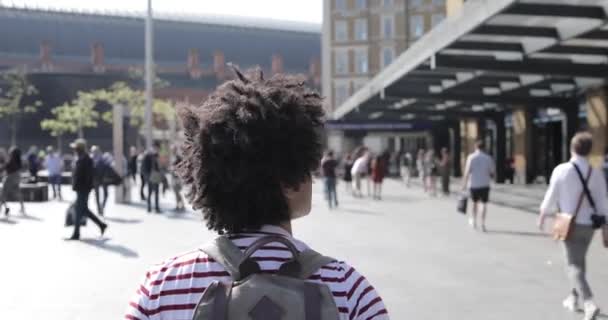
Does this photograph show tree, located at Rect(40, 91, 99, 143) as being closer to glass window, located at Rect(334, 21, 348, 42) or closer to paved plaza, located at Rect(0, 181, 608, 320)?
glass window, located at Rect(334, 21, 348, 42)

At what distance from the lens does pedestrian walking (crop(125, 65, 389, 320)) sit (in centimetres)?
173

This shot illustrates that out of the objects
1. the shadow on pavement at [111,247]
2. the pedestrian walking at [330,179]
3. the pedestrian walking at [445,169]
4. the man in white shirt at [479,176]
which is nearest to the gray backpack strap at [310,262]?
the shadow on pavement at [111,247]

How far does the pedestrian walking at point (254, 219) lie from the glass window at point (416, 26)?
71.2 meters

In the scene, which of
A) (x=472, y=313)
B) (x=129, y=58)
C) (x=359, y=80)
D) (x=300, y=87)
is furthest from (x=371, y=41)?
(x=300, y=87)

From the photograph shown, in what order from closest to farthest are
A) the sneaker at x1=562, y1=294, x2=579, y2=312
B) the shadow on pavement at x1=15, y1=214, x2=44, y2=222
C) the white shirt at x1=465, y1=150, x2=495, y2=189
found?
1. the sneaker at x1=562, y1=294, x2=579, y2=312
2. the white shirt at x1=465, y1=150, x2=495, y2=189
3. the shadow on pavement at x1=15, y1=214, x2=44, y2=222

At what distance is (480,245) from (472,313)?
5.23 metres

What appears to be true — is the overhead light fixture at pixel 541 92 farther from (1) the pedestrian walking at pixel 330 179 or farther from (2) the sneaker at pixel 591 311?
(2) the sneaker at pixel 591 311

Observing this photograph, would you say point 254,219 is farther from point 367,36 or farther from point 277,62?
point 277,62

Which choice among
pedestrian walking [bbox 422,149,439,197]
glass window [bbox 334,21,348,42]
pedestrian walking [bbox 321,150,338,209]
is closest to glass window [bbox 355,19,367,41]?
glass window [bbox 334,21,348,42]

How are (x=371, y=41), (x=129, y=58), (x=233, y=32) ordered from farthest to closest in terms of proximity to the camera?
(x=233, y=32) → (x=129, y=58) → (x=371, y=41)

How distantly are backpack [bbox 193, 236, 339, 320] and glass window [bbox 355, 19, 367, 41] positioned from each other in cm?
7149

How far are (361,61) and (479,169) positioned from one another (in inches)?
2354

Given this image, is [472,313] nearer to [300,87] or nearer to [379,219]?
[300,87]

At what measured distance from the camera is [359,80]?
73562mm
